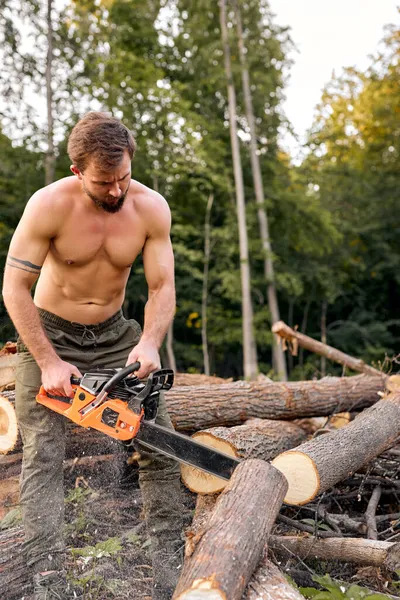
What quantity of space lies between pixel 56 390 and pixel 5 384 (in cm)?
A: 166

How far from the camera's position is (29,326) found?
2598 millimetres

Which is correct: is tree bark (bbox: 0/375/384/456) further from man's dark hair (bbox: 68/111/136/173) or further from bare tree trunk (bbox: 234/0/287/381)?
bare tree trunk (bbox: 234/0/287/381)

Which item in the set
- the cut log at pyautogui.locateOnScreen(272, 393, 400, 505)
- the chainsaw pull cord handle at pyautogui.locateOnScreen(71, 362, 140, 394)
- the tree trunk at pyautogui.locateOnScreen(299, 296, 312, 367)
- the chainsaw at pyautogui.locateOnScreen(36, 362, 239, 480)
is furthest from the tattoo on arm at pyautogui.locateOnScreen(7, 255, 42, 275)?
the tree trunk at pyautogui.locateOnScreen(299, 296, 312, 367)

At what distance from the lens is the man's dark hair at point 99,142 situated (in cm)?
246

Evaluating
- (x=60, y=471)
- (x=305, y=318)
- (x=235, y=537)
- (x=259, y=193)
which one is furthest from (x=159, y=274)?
A: (x=305, y=318)

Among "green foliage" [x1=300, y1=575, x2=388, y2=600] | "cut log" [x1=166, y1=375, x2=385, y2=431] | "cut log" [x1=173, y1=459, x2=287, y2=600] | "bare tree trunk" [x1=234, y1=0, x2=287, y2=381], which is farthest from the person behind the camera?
"bare tree trunk" [x1=234, y1=0, x2=287, y2=381]

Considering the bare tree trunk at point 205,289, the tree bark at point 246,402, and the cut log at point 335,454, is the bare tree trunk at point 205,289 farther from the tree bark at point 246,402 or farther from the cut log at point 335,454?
the cut log at point 335,454

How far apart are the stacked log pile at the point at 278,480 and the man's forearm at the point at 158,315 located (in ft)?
2.45

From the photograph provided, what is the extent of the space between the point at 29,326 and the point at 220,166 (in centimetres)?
1328

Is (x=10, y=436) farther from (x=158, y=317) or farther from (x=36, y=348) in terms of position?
(x=158, y=317)

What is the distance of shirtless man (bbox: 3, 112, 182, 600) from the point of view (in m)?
2.54

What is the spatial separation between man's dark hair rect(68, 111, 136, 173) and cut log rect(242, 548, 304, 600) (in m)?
1.81

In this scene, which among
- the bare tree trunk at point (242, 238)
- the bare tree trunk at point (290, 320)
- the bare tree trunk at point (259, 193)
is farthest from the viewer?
the bare tree trunk at point (290, 320)

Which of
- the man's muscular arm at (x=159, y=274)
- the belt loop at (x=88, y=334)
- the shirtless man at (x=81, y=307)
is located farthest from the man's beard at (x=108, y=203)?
the belt loop at (x=88, y=334)
